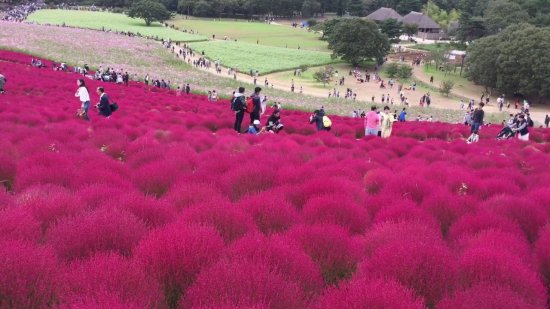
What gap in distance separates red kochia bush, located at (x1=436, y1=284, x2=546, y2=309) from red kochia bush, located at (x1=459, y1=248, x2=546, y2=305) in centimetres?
14

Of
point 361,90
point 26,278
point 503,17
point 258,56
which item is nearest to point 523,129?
point 26,278

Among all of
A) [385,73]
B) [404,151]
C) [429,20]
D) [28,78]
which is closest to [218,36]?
[385,73]

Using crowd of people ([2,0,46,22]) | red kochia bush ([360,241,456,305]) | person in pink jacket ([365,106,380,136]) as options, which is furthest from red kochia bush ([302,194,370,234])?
crowd of people ([2,0,46,22])

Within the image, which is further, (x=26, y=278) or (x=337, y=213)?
(x=337, y=213)

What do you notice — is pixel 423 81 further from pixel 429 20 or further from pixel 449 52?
pixel 429 20

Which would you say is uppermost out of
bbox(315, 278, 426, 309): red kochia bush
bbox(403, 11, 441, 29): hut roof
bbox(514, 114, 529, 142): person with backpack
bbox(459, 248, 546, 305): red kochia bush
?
bbox(403, 11, 441, 29): hut roof

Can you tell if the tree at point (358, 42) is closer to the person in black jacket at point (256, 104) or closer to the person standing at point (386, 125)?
the person standing at point (386, 125)

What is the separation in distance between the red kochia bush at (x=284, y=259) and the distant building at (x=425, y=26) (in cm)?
11247

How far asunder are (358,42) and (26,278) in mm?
71018

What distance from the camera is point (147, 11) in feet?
323

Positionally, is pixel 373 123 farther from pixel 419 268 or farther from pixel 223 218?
pixel 419 268

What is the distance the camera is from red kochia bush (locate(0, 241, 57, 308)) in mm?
2320

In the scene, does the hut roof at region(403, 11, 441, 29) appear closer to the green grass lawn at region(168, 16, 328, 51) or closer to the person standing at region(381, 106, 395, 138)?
the green grass lawn at region(168, 16, 328, 51)

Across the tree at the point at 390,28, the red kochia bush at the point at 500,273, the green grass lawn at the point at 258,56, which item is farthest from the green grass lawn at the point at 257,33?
the red kochia bush at the point at 500,273
